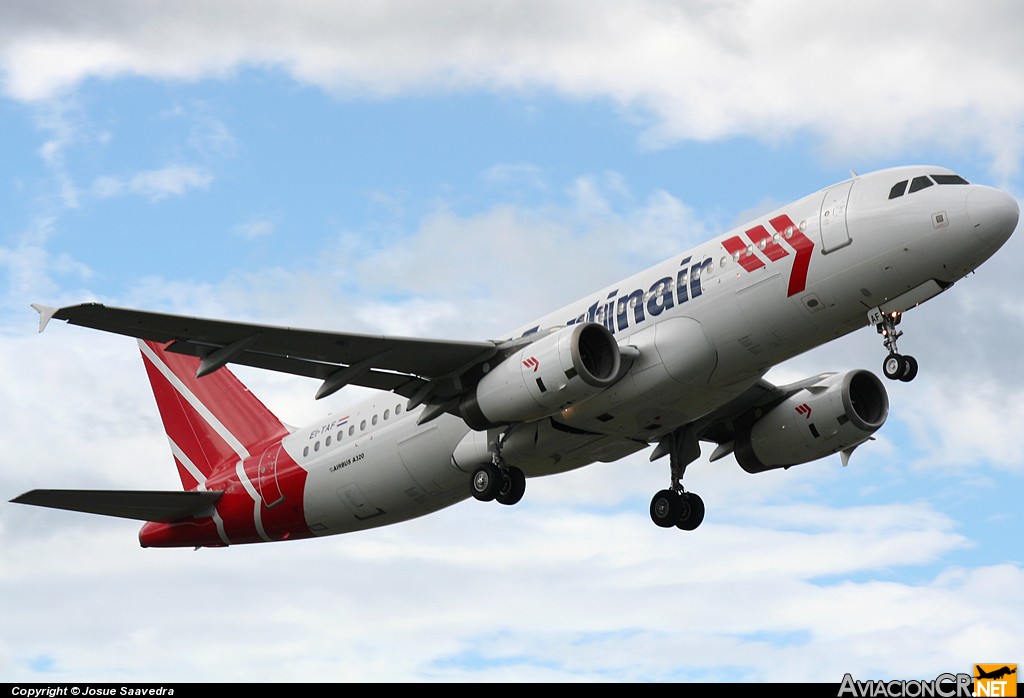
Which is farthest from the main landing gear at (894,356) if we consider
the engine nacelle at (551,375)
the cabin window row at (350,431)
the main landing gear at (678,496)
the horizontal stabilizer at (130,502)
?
the horizontal stabilizer at (130,502)

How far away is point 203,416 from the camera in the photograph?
1485 inches

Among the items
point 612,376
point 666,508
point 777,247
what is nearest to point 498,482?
point 612,376

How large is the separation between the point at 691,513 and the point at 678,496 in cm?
49

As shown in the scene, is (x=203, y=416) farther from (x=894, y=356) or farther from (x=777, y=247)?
(x=894, y=356)

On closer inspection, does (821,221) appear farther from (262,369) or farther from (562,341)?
(262,369)

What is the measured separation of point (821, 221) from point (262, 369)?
1169 centimetres

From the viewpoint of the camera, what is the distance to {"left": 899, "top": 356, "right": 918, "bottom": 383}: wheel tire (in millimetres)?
26641

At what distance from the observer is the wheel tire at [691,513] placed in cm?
3303

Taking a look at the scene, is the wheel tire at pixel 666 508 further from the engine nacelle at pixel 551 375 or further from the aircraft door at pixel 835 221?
the aircraft door at pixel 835 221

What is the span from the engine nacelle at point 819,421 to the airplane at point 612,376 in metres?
0.05

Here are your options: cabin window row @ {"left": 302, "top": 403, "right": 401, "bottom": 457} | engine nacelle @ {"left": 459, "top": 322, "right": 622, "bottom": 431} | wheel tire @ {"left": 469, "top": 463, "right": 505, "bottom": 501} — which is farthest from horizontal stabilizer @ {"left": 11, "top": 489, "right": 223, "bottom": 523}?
engine nacelle @ {"left": 459, "top": 322, "right": 622, "bottom": 431}

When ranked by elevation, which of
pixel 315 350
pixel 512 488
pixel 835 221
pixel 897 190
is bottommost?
pixel 512 488

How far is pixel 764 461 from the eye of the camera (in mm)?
33375

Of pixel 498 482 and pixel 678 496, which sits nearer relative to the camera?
pixel 498 482
